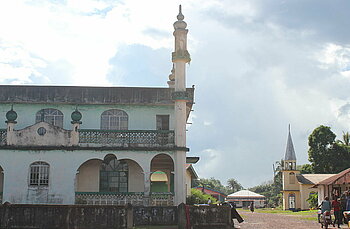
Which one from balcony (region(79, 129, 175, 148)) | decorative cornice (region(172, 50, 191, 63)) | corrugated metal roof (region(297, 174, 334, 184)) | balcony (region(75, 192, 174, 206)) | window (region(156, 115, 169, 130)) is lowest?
balcony (region(75, 192, 174, 206))

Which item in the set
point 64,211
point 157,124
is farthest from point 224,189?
point 64,211

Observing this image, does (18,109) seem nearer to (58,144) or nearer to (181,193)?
(58,144)

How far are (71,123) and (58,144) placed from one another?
1372 millimetres

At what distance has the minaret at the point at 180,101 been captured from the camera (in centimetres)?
2200

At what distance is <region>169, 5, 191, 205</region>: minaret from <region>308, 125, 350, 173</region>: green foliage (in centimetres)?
3628

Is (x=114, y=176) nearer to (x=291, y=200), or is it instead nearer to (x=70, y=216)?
(x=70, y=216)

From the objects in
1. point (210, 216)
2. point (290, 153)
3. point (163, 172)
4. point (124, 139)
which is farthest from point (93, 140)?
point (290, 153)

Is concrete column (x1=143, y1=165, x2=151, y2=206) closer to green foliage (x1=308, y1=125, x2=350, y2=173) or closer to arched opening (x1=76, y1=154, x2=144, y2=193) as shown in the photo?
arched opening (x1=76, y1=154, x2=144, y2=193)

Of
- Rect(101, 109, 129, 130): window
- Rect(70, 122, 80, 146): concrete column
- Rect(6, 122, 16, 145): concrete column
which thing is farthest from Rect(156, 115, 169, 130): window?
Rect(6, 122, 16, 145): concrete column

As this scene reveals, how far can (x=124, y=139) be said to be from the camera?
22.4 m

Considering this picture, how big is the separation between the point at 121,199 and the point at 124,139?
2.87 m

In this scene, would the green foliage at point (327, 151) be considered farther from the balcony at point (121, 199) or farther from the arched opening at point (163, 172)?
the balcony at point (121, 199)

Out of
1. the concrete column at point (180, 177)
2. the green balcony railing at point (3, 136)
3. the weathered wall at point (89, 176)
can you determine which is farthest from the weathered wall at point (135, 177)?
the green balcony railing at point (3, 136)

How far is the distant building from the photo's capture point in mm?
54625
